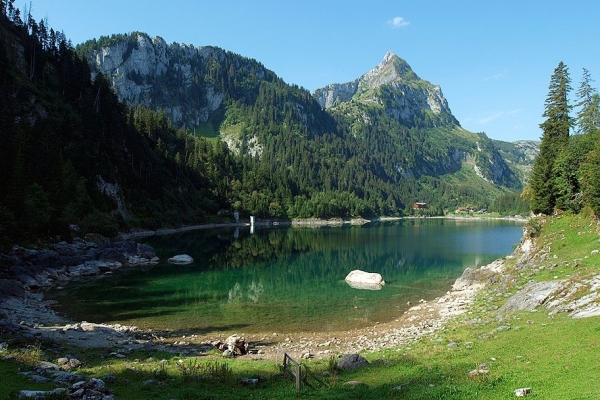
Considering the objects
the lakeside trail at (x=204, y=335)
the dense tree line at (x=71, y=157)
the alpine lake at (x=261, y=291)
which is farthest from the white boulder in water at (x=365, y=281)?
the dense tree line at (x=71, y=157)

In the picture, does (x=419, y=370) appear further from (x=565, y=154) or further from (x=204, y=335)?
(x=565, y=154)

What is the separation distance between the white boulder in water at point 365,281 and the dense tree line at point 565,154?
27308mm

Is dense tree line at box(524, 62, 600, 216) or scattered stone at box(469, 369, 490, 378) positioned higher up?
dense tree line at box(524, 62, 600, 216)

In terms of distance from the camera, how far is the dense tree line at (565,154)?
49656mm

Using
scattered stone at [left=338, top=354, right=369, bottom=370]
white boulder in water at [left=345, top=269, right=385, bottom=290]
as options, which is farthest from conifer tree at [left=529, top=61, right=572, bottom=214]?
scattered stone at [left=338, top=354, right=369, bottom=370]

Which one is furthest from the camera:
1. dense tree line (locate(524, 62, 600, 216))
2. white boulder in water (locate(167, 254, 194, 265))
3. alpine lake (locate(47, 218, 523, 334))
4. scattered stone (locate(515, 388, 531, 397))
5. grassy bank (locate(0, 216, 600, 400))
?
white boulder in water (locate(167, 254, 194, 265))

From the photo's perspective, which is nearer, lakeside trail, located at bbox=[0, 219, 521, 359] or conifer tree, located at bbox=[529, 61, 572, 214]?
lakeside trail, located at bbox=[0, 219, 521, 359]

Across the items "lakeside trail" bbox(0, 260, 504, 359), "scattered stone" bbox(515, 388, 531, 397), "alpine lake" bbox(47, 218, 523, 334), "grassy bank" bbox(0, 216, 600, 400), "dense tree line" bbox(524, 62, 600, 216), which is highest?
"dense tree line" bbox(524, 62, 600, 216)

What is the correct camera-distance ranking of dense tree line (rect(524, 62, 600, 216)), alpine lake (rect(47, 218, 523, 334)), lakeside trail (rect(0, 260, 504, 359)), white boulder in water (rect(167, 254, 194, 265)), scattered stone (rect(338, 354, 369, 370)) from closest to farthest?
scattered stone (rect(338, 354, 369, 370)) < lakeside trail (rect(0, 260, 504, 359)) < alpine lake (rect(47, 218, 523, 334)) < dense tree line (rect(524, 62, 600, 216)) < white boulder in water (rect(167, 254, 194, 265))

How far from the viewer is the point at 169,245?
9662 cm

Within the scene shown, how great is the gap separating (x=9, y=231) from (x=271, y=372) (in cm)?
5027

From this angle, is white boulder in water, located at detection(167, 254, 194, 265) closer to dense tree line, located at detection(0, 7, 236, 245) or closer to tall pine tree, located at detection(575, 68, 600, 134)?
dense tree line, located at detection(0, 7, 236, 245)

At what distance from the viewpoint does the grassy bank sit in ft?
44.8

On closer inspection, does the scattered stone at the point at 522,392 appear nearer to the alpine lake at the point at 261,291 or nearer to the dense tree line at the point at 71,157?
the alpine lake at the point at 261,291
